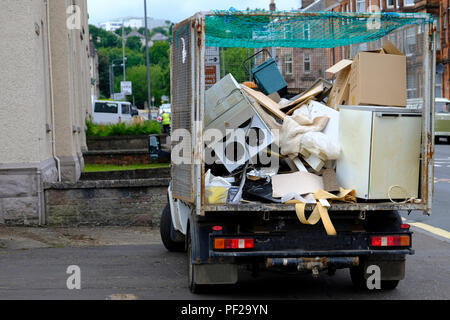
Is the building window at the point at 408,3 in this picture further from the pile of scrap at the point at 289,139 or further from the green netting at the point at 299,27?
the pile of scrap at the point at 289,139

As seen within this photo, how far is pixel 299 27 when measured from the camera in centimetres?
744

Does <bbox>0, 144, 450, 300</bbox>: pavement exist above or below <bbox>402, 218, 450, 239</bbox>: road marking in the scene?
above

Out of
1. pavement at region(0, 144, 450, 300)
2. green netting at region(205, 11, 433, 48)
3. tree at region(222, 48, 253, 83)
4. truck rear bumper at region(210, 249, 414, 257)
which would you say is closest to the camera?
truck rear bumper at region(210, 249, 414, 257)

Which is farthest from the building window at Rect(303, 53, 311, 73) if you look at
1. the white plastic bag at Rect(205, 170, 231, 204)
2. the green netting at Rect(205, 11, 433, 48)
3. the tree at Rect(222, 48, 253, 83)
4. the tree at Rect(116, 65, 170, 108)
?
the tree at Rect(116, 65, 170, 108)

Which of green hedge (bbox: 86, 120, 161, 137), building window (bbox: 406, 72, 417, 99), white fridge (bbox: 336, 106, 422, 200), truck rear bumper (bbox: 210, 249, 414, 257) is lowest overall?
green hedge (bbox: 86, 120, 161, 137)

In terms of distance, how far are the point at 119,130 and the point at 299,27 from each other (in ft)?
62.6

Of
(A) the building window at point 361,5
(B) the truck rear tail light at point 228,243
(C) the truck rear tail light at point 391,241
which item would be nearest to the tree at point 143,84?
(A) the building window at point 361,5

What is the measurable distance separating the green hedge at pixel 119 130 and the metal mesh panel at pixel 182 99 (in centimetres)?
1756

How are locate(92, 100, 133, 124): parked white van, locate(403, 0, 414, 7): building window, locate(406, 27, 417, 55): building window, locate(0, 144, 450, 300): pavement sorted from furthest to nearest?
1. locate(403, 0, 414, 7): building window
2. locate(92, 100, 133, 124): parked white van
3. locate(406, 27, 417, 55): building window
4. locate(0, 144, 450, 300): pavement

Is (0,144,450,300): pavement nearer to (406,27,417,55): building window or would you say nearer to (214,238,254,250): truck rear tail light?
(214,238,254,250): truck rear tail light

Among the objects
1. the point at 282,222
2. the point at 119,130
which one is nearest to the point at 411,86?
the point at 282,222

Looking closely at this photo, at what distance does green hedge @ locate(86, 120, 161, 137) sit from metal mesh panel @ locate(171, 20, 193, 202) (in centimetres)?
1756

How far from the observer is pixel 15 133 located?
11828 mm

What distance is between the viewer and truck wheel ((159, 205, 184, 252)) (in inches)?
384
